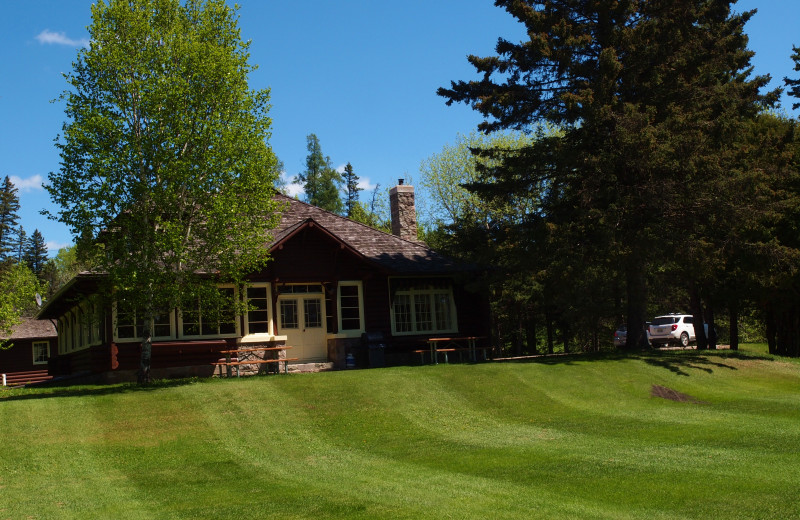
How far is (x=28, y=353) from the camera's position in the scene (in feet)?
149

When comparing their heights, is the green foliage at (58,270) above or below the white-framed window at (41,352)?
above

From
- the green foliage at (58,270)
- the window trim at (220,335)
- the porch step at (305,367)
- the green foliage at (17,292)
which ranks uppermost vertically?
the green foliage at (58,270)

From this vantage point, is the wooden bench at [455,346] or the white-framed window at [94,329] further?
the wooden bench at [455,346]

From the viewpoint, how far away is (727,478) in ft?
32.1

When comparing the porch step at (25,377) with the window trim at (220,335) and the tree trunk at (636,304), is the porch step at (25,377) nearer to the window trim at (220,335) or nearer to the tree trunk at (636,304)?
the window trim at (220,335)

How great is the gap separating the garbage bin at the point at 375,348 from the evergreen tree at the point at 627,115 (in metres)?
6.01

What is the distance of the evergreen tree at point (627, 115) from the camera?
71.8ft

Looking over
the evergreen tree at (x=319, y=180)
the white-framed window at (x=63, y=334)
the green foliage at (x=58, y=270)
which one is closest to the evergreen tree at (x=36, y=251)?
the green foliage at (x=58, y=270)

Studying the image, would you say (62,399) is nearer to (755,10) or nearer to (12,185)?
(755,10)

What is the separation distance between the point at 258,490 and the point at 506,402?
26.7ft

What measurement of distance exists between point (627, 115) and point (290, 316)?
11.4m

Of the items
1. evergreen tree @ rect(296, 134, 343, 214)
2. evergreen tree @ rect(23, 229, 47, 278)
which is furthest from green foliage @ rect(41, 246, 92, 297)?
evergreen tree @ rect(296, 134, 343, 214)

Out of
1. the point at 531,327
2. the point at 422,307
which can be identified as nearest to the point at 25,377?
the point at 531,327

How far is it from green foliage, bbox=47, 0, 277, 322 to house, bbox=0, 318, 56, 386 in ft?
96.0
